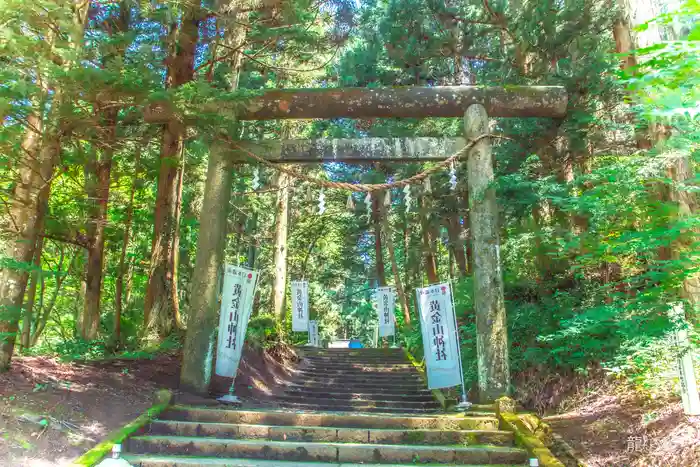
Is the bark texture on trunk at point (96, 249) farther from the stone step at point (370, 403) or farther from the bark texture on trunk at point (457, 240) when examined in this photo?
the bark texture on trunk at point (457, 240)

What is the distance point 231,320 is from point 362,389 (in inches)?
164

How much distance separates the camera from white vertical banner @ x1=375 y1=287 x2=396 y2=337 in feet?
53.8

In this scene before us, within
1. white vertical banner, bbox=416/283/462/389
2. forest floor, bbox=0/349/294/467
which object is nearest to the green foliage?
forest floor, bbox=0/349/294/467

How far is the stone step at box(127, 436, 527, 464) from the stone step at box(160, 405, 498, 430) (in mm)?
630

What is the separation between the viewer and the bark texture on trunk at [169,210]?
7945 millimetres

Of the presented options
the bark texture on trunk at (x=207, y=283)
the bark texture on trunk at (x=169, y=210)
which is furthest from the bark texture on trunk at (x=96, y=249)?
the bark texture on trunk at (x=207, y=283)

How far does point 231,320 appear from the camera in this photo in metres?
6.98

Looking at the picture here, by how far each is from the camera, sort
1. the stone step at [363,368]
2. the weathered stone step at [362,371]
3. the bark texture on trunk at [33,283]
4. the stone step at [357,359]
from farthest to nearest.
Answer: the stone step at [357,359] → the stone step at [363,368] → the weathered stone step at [362,371] → the bark texture on trunk at [33,283]

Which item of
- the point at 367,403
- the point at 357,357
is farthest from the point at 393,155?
the point at 357,357

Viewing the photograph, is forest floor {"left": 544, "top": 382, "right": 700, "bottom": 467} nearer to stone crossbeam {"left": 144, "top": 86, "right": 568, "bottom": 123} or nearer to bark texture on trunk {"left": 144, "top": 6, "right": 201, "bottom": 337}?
stone crossbeam {"left": 144, "top": 86, "right": 568, "bottom": 123}

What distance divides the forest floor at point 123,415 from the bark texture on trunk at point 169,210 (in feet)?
3.31

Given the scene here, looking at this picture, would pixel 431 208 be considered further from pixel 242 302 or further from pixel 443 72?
pixel 242 302

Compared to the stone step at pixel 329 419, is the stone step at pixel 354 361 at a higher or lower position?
higher

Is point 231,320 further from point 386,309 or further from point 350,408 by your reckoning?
point 386,309
